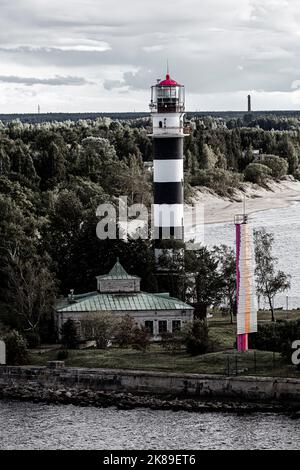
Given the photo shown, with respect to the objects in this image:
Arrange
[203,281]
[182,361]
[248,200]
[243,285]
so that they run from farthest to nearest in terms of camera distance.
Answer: [248,200], [203,281], [243,285], [182,361]

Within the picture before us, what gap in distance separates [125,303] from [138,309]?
969 mm

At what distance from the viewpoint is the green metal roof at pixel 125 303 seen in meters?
56.7

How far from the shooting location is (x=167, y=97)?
6500cm

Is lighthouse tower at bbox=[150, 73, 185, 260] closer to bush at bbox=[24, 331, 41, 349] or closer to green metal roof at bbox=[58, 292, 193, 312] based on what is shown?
green metal roof at bbox=[58, 292, 193, 312]

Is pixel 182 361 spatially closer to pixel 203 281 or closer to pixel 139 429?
pixel 139 429

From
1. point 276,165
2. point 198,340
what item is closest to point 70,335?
point 198,340

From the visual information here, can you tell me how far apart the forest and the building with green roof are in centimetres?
155

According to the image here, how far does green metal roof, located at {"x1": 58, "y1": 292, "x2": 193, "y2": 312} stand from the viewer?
56.7 meters

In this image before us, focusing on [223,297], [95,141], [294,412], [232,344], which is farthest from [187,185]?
[294,412]

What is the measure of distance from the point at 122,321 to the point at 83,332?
1.79 meters

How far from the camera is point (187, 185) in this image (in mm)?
134875

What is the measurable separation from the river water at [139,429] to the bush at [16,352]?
483cm
